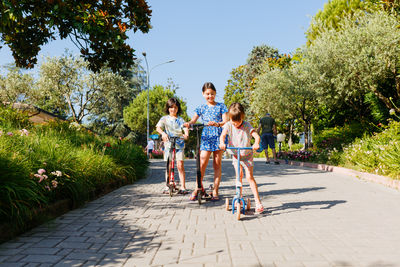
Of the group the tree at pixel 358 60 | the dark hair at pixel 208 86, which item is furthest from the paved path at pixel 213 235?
the tree at pixel 358 60

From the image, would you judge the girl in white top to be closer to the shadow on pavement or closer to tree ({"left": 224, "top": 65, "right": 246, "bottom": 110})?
the shadow on pavement

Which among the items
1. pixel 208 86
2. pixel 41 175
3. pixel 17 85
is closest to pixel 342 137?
pixel 208 86

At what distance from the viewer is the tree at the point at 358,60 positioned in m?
12.9

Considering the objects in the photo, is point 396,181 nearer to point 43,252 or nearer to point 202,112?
point 202,112

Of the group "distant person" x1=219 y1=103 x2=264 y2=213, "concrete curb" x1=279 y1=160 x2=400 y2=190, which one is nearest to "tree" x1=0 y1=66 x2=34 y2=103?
"concrete curb" x1=279 y1=160 x2=400 y2=190

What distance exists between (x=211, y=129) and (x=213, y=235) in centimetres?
232

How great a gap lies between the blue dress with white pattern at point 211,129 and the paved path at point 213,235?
1.05 metres

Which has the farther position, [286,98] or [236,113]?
[286,98]

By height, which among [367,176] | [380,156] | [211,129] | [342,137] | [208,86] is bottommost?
[367,176]

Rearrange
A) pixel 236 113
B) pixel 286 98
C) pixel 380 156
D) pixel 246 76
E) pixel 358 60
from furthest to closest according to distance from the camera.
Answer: pixel 246 76 < pixel 286 98 < pixel 358 60 < pixel 380 156 < pixel 236 113

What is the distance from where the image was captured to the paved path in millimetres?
3027

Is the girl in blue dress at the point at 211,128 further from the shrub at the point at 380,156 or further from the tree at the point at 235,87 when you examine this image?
the tree at the point at 235,87

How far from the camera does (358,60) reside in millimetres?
12938

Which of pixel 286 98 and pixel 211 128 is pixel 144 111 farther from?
pixel 211 128
